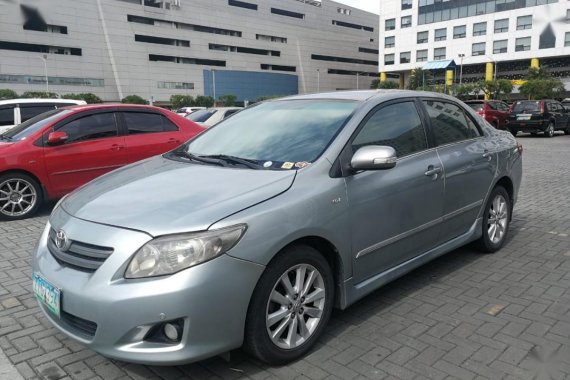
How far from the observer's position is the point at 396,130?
12.5 ft

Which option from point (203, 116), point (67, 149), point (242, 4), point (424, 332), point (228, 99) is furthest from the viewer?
point (242, 4)

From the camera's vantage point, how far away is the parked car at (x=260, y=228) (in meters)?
2.42

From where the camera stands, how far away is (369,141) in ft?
11.4

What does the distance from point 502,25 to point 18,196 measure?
7413cm

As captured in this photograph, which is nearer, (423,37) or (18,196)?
(18,196)

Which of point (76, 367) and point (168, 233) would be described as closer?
point (168, 233)

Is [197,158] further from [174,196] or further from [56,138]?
[56,138]

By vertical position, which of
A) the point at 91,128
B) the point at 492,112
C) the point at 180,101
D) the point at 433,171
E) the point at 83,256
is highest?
the point at 180,101

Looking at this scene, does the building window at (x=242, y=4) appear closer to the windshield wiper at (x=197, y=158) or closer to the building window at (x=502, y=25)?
the building window at (x=502, y=25)

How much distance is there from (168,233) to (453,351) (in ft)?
6.27

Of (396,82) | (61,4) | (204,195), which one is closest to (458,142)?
(204,195)

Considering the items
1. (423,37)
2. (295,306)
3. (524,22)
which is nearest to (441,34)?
(423,37)

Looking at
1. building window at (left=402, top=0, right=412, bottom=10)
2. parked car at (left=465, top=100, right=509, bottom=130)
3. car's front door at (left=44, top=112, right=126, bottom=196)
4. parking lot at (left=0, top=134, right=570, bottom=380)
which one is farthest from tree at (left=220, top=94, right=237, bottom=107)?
parking lot at (left=0, top=134, right=570, bottom=380)

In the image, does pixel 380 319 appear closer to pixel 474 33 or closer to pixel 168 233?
pixel 168 233
